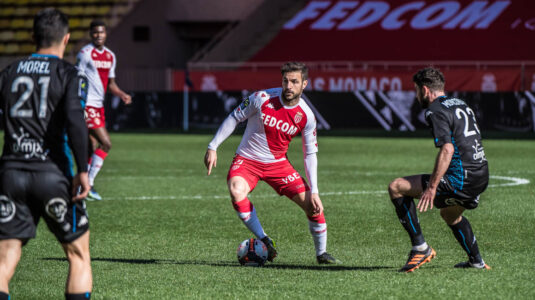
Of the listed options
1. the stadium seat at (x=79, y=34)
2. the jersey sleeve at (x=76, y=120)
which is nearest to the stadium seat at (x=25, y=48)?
the stadium seat at (x=79, y=34)

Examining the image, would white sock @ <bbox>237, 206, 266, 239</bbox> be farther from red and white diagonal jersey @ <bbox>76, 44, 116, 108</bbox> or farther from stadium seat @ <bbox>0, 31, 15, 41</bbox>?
stadium seat @ <bbox>0, 31, 15, 41</bbox>

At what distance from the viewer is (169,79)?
30.2 meters

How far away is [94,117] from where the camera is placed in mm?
11469

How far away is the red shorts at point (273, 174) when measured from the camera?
7496 millimetres

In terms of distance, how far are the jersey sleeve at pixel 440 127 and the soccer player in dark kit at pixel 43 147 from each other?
2.76 meters

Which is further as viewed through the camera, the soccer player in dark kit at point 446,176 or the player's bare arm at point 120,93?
the player's bare arm at point 120,93

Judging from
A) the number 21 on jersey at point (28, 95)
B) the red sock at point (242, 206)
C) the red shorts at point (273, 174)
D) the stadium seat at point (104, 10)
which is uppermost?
the number 21 on jersey at point (28, 95)

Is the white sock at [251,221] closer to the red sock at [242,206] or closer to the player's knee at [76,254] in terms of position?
the red sock at [242,206]

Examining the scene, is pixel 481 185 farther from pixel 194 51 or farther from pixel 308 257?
pixel 194 51

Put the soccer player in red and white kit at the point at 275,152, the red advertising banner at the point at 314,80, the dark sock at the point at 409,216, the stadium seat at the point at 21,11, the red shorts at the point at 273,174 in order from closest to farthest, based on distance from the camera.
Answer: the dark sock at the point at 409,216
the soccer player in red and white kit at the point at 275,152
the red shorts at the point at 273,174
the red advertising banner at the point at 314,80
the stadium seat at the point at 21,11

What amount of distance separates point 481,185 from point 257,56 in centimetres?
2880

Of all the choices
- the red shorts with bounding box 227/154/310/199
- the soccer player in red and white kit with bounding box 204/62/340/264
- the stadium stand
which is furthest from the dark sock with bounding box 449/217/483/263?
the stadium stand

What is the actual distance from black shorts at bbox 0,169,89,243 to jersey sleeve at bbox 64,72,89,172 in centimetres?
17

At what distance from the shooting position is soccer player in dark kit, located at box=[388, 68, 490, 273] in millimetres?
6449
